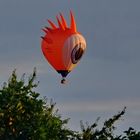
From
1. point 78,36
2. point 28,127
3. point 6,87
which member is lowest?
point 28,127

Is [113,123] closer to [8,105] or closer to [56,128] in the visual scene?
[56,128]

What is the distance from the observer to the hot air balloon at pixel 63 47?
47844 mm

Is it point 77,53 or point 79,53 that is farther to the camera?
point 79,53

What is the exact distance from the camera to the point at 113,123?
4881 centimetres

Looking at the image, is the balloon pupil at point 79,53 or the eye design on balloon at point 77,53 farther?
the balloon pupil at point 79,53

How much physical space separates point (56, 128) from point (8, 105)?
4472 mm

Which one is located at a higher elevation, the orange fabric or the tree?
the orange fabric

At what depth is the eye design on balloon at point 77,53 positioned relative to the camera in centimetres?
4784

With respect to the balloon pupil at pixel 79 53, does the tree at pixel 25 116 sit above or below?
below

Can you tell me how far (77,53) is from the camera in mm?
48188

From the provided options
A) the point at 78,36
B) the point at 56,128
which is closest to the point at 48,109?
the point at 56,128

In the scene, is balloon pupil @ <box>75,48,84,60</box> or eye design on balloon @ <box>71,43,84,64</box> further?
balloon pupil @ <box>75,48,84,60</box>

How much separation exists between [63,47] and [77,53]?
3.98 ft

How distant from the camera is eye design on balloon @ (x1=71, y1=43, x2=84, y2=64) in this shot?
47844mm
